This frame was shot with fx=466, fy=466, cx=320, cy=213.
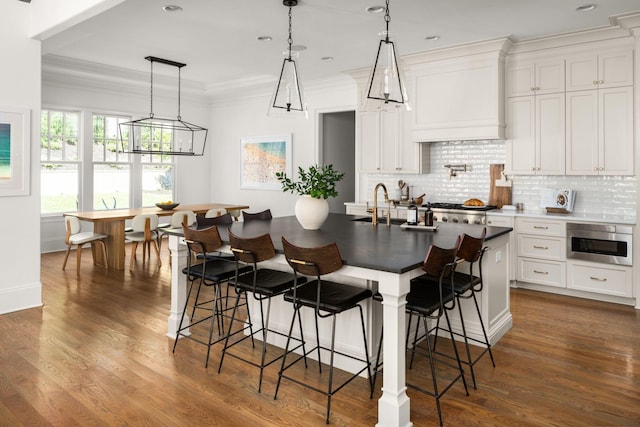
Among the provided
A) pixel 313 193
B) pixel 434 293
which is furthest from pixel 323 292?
pixel 313 193

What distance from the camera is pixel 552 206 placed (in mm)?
5480

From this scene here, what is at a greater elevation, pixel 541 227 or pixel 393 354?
pixel 541 227

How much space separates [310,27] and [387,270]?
3438 mm

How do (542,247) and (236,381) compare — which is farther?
(542,247)

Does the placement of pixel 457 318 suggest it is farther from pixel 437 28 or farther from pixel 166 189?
pixel 166 189

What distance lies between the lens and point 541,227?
202 inches

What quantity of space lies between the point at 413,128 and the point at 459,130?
26.3 inches

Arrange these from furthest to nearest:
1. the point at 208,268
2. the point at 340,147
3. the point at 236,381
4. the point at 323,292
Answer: the point at 340,147, the point at 208,268, the point at 236,381, the point at 323,292

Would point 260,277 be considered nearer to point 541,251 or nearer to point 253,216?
point 253,216

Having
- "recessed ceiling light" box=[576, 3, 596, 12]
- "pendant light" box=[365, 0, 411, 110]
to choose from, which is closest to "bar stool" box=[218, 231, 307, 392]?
"pendant light" box=[365, 0, 411, 110]

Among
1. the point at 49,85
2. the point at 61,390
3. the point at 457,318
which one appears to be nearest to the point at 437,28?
the point at 457,318

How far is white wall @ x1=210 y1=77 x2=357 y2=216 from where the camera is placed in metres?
7.79

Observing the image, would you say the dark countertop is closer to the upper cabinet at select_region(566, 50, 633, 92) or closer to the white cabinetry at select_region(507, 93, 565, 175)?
the white cabinetry at select_region(507, 93, 565, 175)

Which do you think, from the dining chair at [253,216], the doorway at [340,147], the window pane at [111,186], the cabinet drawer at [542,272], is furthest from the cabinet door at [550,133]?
the window pane at [111,186]
